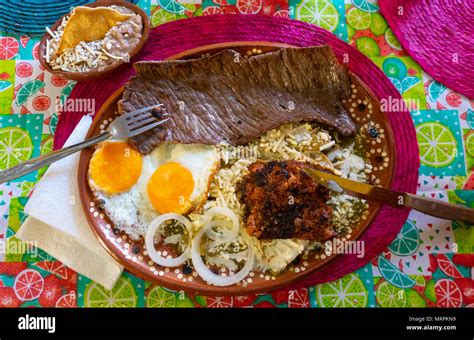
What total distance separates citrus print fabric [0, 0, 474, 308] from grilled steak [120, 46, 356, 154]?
2.10 ft

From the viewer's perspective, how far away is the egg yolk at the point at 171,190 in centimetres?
311

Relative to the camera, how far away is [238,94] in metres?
3.33

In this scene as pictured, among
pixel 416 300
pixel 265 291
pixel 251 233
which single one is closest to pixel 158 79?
pixel 251 233

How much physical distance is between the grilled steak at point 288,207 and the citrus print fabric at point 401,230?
0.49 m

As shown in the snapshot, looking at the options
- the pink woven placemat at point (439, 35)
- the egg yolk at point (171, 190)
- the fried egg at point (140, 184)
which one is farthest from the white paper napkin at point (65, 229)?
the pink woven placemat at point (439, 35)

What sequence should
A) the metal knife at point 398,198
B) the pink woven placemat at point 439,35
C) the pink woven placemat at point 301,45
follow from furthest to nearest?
the pink woven placemat at point 439,35 < the pink woven placemat at point 301,45 < the metal knife at point 398,198

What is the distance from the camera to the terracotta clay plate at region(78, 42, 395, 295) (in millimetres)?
2996

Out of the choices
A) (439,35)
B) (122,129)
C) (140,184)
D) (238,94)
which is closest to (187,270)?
(140,184)

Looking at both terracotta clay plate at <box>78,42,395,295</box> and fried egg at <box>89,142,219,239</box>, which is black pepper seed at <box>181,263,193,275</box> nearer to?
terracotta clay plate at <box>78,42,395,295</box>

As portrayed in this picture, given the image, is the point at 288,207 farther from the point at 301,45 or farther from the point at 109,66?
the point at 109,66

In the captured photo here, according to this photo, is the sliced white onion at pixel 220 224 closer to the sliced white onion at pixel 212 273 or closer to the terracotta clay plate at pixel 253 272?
the sliced white onion at pixel 212 273

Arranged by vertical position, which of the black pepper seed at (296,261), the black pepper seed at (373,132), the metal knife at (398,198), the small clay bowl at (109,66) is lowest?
the black pepper seed at (296,261)

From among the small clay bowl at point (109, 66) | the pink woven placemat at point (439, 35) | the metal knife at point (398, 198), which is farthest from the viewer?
the pink woven placemat at point (439, 35)

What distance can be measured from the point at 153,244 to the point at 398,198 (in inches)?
61.5
